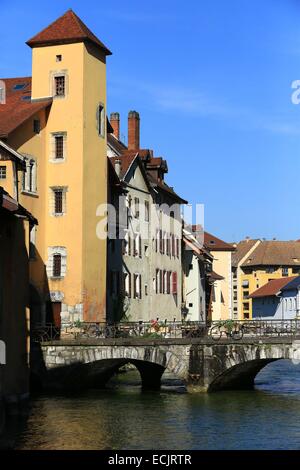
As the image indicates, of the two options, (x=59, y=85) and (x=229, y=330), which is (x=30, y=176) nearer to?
(x=59, y=85)

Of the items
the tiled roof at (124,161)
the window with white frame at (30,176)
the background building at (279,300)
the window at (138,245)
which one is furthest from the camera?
the background building at (279,300)

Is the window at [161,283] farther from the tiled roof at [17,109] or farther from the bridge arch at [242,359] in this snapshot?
the bridge arch at [242,359]

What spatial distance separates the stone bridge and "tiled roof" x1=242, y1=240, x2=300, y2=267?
3902 inches

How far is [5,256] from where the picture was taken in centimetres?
3784

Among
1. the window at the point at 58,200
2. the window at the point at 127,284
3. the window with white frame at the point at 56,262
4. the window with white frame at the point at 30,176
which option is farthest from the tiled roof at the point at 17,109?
the window at the point at 127,284

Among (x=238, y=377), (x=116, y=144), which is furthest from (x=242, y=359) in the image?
(x=116, y=144)

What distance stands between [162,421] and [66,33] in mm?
25378

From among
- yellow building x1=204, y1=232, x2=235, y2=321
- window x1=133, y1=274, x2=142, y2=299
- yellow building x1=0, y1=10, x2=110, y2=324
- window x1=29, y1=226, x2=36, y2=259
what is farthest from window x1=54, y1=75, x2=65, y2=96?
yellow building x1=204, y1=232, x2=235, y2=321

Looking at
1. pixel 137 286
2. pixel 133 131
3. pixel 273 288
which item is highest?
pixel 133 131

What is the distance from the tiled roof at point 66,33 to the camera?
51.5 meters

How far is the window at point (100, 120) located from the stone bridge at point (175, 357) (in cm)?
1363

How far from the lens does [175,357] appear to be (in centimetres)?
4300
